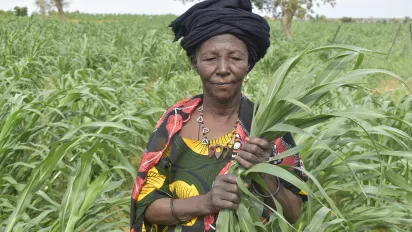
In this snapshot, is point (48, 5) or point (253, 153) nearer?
point (253, 153)

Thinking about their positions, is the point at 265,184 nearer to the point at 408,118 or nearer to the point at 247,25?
the point at 247,25

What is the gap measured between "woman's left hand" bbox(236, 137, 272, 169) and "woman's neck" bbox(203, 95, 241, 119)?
0.24 meters

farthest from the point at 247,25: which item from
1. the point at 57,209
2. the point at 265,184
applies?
the point at 57,209

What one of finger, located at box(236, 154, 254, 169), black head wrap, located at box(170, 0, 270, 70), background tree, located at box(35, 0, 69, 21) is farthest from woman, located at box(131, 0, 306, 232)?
background tree, located at box(35, 0, 69, 21)

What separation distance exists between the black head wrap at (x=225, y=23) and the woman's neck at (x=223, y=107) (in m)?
0.13

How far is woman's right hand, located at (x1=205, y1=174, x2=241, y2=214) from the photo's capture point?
1.23 m

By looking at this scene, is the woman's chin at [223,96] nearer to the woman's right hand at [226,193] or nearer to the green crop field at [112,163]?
the green crop field at [112,163]

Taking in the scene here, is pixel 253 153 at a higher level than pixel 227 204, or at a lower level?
higher

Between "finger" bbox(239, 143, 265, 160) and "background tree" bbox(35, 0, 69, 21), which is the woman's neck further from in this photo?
"background tree" bbox(35, 0, 69, 21)

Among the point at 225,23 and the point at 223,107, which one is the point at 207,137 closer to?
the point at 223,107

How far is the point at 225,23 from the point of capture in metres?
1.35

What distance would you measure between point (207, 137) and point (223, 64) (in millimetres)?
213

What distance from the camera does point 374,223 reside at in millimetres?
1881

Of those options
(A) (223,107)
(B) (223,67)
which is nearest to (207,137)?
(A) (223,107)
